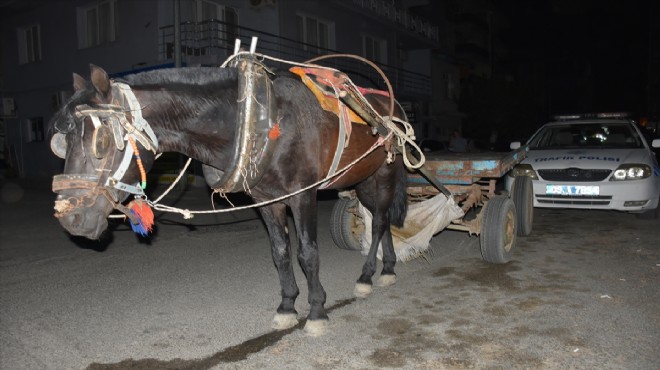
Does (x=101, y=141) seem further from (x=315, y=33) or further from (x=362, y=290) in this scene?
(x=315, y=33)

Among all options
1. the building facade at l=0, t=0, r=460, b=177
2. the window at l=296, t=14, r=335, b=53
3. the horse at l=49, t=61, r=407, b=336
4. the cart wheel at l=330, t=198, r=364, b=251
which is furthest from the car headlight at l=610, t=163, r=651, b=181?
the window at l=296, t=14, r=335, b=53

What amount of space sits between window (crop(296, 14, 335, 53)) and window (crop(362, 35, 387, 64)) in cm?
285

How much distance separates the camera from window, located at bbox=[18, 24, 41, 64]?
66.6ft

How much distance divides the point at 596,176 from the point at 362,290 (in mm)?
4885

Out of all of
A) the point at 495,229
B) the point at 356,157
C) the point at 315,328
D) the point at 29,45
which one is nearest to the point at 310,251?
the point at 315,328

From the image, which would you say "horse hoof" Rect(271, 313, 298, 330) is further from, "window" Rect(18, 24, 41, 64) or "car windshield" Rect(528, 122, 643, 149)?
"window" Rect(18, 24, 41, 64)

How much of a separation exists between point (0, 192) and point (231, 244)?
36.7 feet

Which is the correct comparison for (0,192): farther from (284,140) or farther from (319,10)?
(284,140)

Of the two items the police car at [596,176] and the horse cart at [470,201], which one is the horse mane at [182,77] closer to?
the horse cart at [470,201]

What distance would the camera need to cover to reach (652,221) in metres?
8.34

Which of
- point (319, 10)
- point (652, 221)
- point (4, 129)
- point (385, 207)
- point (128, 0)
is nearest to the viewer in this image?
point (385, 207)

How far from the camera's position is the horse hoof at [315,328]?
12.5ft

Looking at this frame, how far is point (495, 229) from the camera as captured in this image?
18.4 ft

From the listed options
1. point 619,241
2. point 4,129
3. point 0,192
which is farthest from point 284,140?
point 4,129
